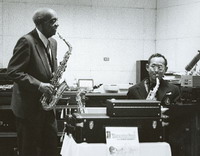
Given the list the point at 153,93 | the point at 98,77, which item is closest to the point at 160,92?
the point at 153,93

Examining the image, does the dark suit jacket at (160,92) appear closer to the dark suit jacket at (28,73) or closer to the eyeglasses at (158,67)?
the eyeglasses at (158,67)

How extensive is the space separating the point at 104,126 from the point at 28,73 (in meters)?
1.09

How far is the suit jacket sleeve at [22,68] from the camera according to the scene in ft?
10.5

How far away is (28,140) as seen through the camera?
3.27 metres

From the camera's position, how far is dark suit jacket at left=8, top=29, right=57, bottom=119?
10.6 ft

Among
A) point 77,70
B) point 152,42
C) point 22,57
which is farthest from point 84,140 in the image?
point 152,42

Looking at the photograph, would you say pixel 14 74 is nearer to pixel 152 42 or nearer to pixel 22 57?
pixel 22 57

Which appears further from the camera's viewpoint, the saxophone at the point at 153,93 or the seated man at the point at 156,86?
the seated man at the point at 156,86

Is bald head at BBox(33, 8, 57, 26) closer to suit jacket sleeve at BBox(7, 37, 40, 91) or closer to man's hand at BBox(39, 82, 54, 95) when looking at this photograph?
suit jacket sleeve at BBox(7, 37, 40, 91)

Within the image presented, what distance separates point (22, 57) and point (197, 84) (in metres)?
1.98

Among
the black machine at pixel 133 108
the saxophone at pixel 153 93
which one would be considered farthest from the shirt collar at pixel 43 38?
the black machine at pixel 133 108

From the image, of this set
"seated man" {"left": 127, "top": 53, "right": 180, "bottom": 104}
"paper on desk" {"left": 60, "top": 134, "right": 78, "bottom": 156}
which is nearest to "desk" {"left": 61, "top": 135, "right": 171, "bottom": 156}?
"paper on desk" {"left": 60, "top": 134, "right": 78, "bottom": 156}

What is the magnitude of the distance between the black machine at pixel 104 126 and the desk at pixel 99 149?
2.1 inches

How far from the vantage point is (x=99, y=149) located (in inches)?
98.7
